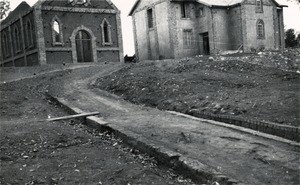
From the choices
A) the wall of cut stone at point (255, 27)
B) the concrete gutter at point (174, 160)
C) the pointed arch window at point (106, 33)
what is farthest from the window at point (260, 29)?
the concrete gutter at point (174, 160)

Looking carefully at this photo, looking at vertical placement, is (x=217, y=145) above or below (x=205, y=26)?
below

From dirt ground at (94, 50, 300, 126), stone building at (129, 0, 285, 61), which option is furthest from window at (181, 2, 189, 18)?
dirt ground at (94, 50, 300, 126)

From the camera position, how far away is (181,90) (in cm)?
1394

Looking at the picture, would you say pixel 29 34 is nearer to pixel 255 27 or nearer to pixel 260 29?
pixel 255 27

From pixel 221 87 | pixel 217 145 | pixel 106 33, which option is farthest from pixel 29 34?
pixel 217 145

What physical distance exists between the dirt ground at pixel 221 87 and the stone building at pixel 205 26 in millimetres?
10323

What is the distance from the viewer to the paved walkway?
5.77 meters

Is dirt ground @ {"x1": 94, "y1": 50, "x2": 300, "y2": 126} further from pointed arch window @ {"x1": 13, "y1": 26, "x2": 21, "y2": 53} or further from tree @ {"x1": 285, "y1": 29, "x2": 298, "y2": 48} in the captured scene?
tree @ {"x1": 285, "y1": 29, "x2": 298, "y2": 48}

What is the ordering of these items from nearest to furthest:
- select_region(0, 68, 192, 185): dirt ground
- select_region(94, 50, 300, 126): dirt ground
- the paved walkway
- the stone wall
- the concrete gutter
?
the concrete gutter, the paved walkway, select_region(0, 68, 192, 185): dirt ground, select_region(94, 50, 300, 126): dirt ground, the stone wall

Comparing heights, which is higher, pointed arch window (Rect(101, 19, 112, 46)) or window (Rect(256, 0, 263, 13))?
window (Rect(256, 0, 263, 13))

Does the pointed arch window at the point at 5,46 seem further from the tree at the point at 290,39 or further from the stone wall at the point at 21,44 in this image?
the tree at the point at 290,39

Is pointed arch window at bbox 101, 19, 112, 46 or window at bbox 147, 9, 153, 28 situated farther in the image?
window at bbox 147, 9, 153, 28

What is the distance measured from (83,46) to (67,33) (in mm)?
1810

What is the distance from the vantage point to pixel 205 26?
32.1 meters
